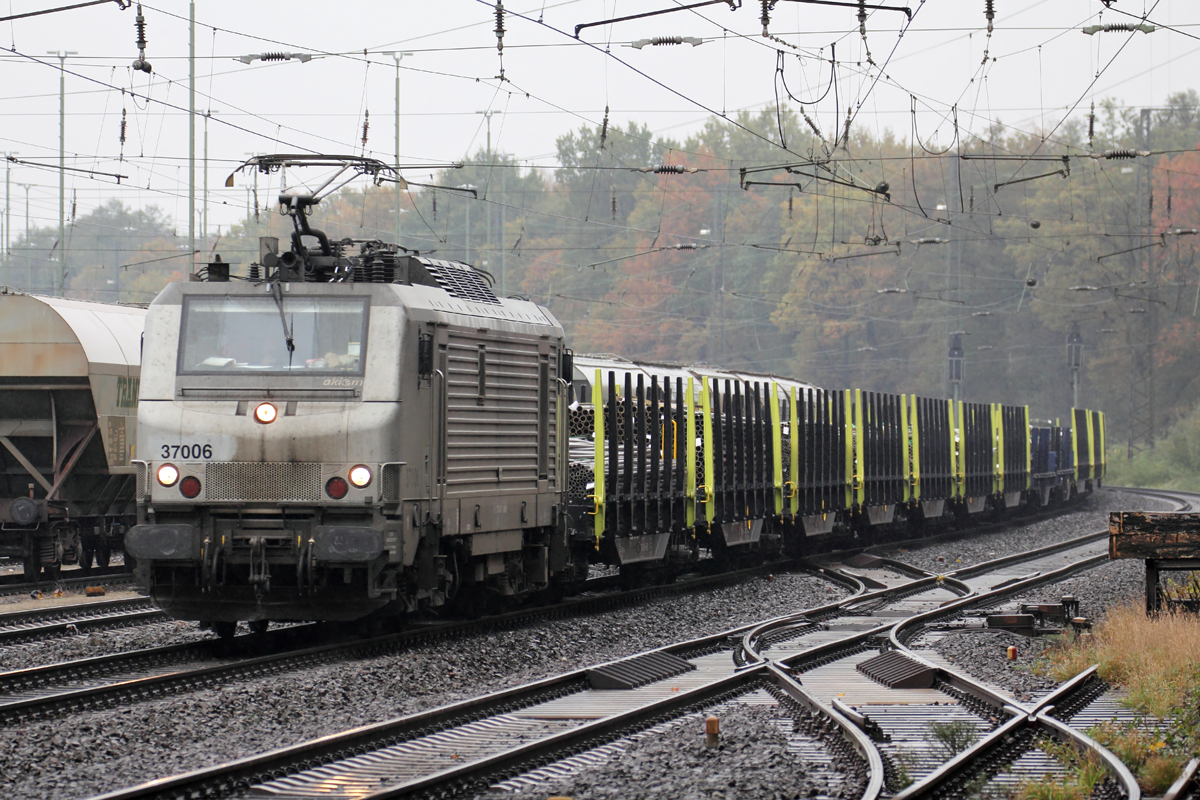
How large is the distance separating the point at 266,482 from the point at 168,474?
0.87 m

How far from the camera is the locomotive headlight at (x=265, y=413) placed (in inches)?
456

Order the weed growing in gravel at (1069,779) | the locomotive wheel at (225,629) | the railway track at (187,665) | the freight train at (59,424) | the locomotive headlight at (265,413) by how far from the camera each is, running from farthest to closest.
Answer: the freight train at (59,424)
the locomotive wheel at (225,629)
the locomotive headlight at (265,413)
the railway track at (187,665)
the weed growing in gravel at (1069,779)

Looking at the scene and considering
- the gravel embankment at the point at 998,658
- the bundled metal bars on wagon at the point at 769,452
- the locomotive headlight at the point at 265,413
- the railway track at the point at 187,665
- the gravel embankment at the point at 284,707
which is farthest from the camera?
the bundled metal bars on wagon at the point at 769,452

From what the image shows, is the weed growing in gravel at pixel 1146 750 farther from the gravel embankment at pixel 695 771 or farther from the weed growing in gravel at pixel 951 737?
the gravel embankment at pixel 695 771

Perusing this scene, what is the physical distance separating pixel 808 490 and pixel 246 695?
14766 millimetres

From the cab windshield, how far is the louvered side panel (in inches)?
42.7

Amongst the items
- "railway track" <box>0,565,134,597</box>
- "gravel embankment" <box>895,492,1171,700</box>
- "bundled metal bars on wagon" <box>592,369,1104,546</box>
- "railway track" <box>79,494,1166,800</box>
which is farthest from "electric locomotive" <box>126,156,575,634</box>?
"railway track" <box>0,565,134,597</box>

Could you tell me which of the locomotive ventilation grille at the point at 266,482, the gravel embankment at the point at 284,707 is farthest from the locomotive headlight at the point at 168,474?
the gravel embankment at the point at 284,707

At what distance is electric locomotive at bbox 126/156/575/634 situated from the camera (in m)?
11.5

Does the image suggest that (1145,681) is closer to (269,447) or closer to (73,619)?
(269,447)

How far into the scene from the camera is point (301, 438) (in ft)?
37.9

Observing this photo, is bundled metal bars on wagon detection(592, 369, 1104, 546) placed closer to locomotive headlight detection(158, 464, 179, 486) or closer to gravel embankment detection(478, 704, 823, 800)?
locomotive headlight detection(158, 464, 179, 486)

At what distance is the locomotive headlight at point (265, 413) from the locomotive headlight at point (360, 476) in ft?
2.68

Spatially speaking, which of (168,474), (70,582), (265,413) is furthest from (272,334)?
(70,582)
